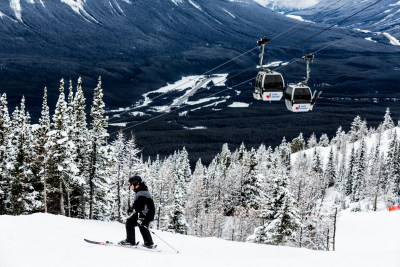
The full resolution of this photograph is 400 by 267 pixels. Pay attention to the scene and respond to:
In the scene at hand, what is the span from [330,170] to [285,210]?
70590 mm

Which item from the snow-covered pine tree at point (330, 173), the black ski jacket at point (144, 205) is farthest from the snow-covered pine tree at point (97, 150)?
the snow-covered pine tree at point (330, 173)

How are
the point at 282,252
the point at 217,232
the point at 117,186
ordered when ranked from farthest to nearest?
the point at 217,232
the point at 117,186
the point at 282,252

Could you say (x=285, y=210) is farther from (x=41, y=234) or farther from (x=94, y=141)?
(x=41, y=234)

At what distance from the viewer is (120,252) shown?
12008mm

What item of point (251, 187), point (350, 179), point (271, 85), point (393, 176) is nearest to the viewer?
point (271, 85)

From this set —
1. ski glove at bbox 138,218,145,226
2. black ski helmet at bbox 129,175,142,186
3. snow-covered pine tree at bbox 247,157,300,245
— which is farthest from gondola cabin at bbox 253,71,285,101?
snow-covered pine tree at bbox 247,157,300,245

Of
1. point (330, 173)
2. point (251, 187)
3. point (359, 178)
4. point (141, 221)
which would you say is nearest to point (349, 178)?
point (330, 173)

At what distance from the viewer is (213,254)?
14.0 m

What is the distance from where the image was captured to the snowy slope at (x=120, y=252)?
1104cm

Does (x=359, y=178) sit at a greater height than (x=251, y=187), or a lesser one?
greater

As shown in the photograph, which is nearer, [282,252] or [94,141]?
[282,252]

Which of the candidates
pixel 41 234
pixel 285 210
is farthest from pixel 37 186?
pixel 285 210

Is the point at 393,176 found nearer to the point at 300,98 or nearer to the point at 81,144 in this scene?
the point at 300,98

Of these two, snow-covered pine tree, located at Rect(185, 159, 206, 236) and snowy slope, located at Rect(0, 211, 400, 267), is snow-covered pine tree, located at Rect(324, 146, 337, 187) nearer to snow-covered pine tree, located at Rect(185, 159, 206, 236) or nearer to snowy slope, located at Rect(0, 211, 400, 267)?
snow-covered pine tree, located at Rect(185, 159, 206, 236)
